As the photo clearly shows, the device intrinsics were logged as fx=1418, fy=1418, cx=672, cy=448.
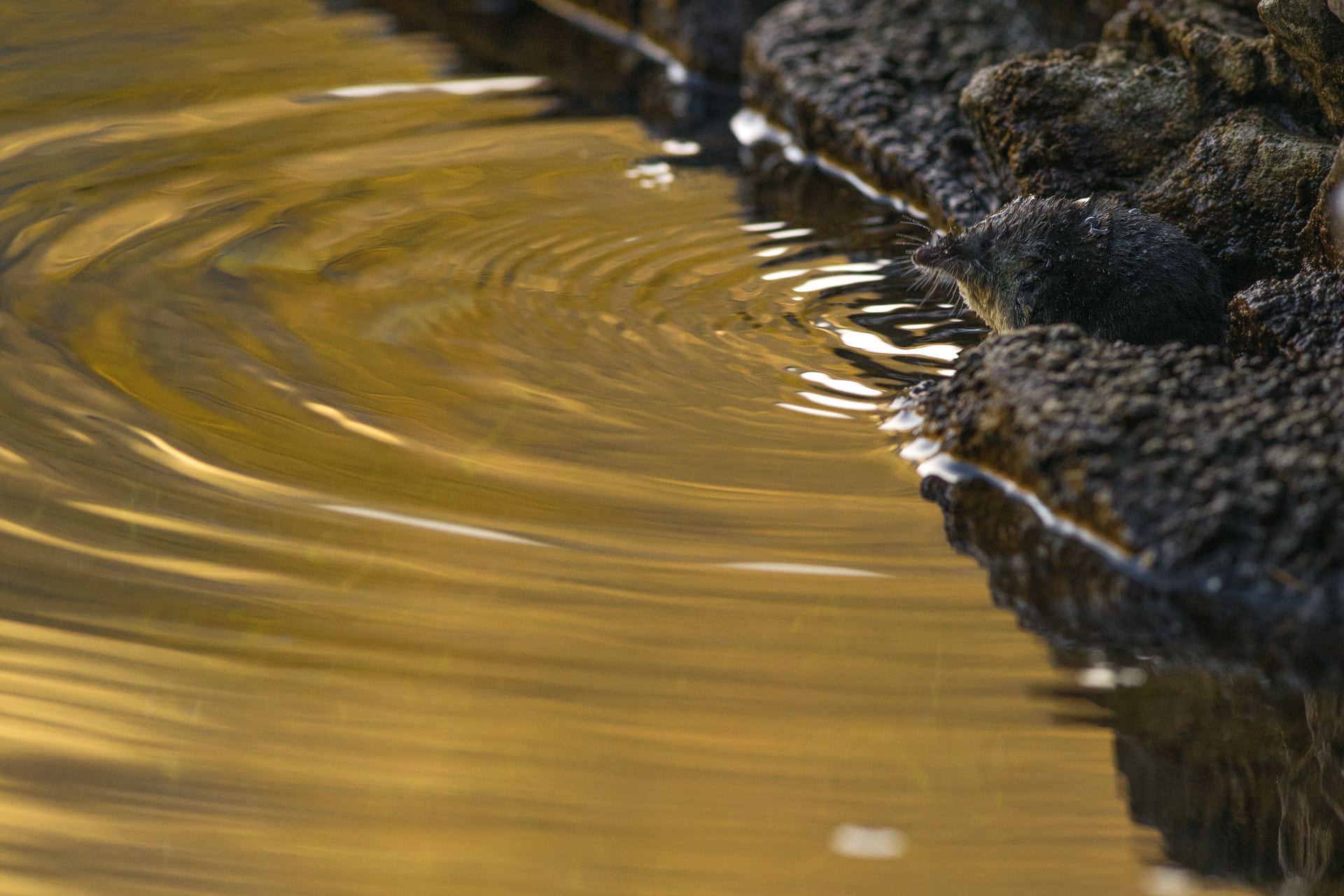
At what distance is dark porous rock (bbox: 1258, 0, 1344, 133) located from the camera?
359 cm

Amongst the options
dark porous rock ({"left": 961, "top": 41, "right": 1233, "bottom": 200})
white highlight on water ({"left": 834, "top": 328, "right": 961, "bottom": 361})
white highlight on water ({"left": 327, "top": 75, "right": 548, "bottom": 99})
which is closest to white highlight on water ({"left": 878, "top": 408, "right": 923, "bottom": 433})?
white highlight on water ({"left": 834, "top": 328, "right": 961, "bottom": 361})

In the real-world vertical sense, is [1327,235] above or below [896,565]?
above

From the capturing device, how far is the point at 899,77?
19.1 ft

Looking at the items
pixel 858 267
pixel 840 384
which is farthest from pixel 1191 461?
pixel 858 267

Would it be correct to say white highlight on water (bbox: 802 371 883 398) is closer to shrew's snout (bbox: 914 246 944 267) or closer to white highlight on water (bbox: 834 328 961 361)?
white highlight on water (bbox: 834 328 961 361)

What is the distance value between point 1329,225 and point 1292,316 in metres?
0.35

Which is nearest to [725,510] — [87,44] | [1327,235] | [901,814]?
[901,814]

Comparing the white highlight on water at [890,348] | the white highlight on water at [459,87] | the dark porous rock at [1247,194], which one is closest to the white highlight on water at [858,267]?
the white highlight on water at [890,348]

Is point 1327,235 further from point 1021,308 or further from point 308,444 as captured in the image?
point 308,444

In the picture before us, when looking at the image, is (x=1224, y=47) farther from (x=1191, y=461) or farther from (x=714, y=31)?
(x=714, y=31)

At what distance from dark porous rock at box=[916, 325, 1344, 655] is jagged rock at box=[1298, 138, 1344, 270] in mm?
449

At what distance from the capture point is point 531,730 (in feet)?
7.70

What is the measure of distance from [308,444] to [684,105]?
3.78 m

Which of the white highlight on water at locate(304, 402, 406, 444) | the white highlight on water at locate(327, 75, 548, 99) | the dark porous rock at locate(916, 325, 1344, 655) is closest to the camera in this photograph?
the dark porous rock at locate(916, 325, 1344, 655)
